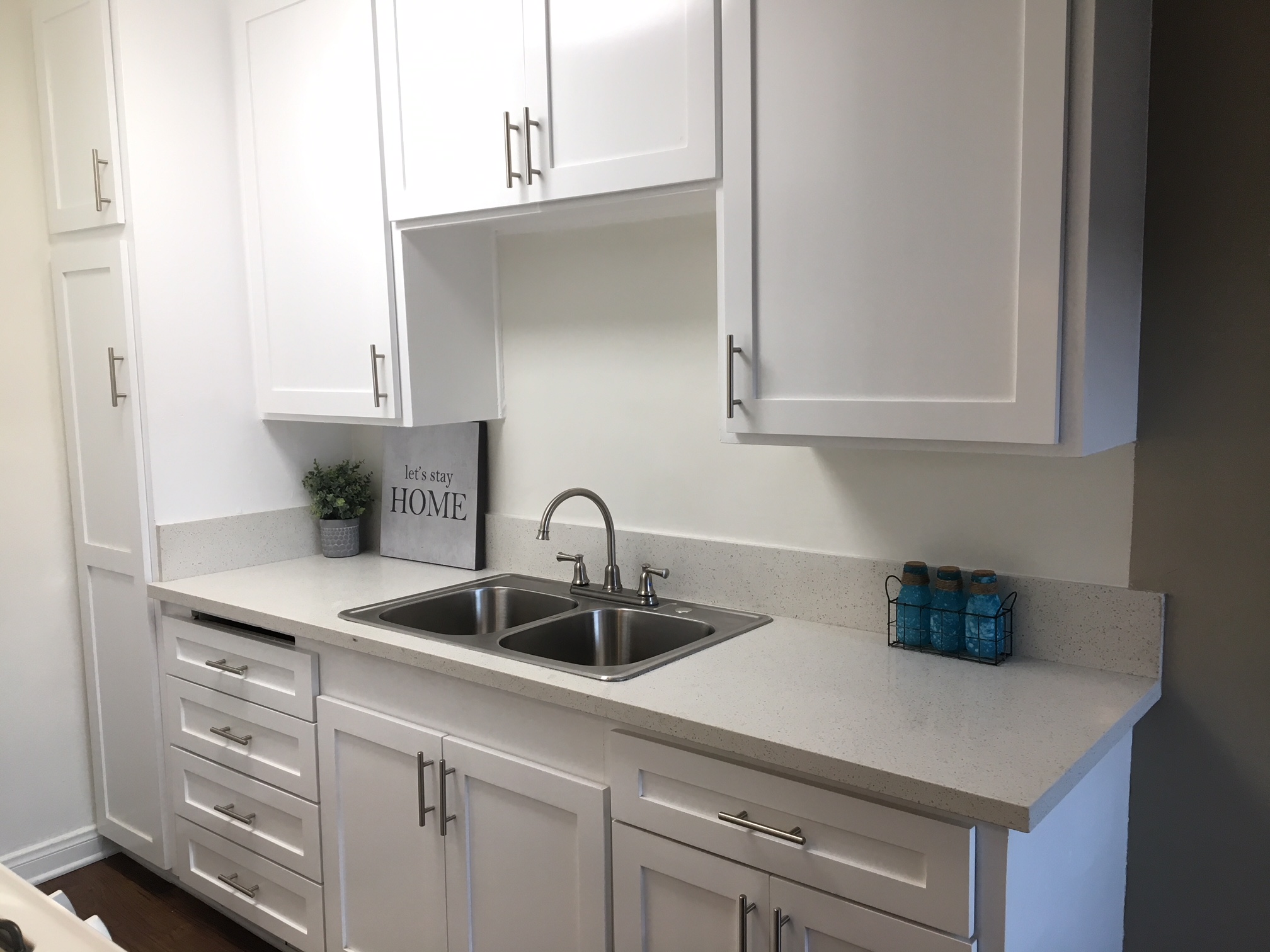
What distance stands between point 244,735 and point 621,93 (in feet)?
5.64

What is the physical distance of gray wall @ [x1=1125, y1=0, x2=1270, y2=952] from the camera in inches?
60.3

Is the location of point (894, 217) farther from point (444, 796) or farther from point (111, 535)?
point (111, 535)

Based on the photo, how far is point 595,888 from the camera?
5.46ft

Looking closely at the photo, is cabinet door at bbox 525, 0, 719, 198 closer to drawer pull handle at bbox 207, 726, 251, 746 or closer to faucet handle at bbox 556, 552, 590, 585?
faucet handle at bbox 556, 552, 590, 585

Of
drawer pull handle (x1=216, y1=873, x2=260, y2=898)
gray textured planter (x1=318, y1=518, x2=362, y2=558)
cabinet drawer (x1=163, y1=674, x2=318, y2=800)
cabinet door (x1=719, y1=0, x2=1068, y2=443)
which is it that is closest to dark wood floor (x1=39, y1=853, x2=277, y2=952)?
drawer pull handle (x1=216, y1=873, x2=260, y2=898)

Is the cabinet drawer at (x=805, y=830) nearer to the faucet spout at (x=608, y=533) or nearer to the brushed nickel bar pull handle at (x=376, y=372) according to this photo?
the faucet spout at (x=608, y=533)

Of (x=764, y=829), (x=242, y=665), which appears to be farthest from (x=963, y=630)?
(x=242, y=665)

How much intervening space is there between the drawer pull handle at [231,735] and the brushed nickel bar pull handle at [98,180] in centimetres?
135

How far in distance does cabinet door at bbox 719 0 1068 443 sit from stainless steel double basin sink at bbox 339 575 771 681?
536 millimetres

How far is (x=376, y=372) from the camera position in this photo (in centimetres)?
237

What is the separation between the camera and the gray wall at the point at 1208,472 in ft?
5.03

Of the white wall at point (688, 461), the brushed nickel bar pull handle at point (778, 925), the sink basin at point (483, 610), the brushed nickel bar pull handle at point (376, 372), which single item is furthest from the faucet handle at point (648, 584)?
the brushed nickel bar pull handle at point (778, 925)

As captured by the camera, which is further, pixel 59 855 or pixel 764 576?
pixel 59 855

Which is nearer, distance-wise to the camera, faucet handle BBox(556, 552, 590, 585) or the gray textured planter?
faucet handle BBox(556, 552, 590, 585)
